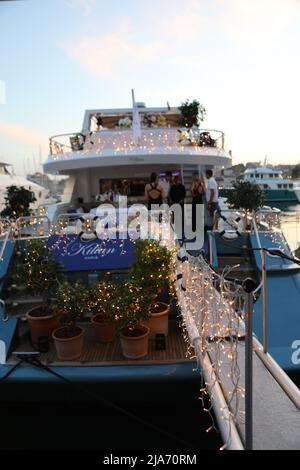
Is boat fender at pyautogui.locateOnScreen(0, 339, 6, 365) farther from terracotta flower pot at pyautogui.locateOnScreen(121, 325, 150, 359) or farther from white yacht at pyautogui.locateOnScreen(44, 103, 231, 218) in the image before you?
white yacht at pyautogui.locateOnScreen(44, 103, 231, 218)

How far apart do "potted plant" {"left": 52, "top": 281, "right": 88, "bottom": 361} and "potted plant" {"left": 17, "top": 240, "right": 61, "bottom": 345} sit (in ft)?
0.98

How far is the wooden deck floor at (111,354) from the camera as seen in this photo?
13.2 feet

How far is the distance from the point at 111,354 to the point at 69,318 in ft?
2.16

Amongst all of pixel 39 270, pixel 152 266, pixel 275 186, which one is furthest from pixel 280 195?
pixel 39 270

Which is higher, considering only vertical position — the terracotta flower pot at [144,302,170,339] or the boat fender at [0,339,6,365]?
the terracotta flower pot at [144,302,170,339]

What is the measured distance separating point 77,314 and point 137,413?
1298 mm

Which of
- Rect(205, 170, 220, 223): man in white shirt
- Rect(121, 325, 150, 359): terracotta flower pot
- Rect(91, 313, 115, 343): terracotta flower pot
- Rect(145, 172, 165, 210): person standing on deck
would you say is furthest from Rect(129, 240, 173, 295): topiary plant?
Rect(205, 170, 220, 223): man in white shirt

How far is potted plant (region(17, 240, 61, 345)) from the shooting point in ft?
14.8

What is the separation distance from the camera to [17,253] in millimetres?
5547

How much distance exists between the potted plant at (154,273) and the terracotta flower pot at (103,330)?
465mm

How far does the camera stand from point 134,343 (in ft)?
13.3

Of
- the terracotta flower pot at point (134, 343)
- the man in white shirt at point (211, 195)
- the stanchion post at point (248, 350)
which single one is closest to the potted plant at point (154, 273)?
the terracotta flower pot at point (134, 343)
